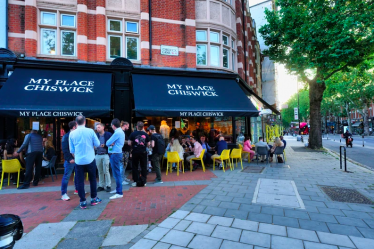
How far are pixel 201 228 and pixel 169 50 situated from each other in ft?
26.6

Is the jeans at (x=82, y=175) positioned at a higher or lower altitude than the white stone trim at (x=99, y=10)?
lower

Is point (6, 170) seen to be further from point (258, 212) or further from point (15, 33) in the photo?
point (258, 212)

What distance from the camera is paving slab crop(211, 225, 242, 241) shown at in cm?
294

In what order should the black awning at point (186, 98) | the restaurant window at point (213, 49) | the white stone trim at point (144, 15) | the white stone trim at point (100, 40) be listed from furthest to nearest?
the restaurant window at point (213, 49)
the white stone trim at point (144, 15)
the white stone trim at point (100, 40)
the black awning at point (186, 98)

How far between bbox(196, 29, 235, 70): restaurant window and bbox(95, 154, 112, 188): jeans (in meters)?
6.74

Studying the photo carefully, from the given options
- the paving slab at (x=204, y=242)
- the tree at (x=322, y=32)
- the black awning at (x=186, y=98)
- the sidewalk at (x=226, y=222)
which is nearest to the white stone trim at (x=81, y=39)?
the black awning at (x=186, y=98)

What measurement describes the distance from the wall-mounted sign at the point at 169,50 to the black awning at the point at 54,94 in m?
2.81

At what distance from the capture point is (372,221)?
3.39 meters

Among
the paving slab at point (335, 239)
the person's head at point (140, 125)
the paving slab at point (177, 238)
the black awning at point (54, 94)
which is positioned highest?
the black awning at point (54, 94)

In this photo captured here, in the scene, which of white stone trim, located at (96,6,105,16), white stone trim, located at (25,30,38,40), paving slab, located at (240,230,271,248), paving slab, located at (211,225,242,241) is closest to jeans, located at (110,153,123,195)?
paving slab, located at (211,225,242,241)

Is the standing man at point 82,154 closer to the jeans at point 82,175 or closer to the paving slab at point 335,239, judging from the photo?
the jeans at point 82,175

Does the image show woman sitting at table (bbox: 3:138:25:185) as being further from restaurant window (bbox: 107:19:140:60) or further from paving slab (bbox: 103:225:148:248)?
paving slab (bbox: 103:225:148:248)

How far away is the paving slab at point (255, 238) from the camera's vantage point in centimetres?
278

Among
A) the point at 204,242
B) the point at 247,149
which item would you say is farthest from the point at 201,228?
the point at 247,149
